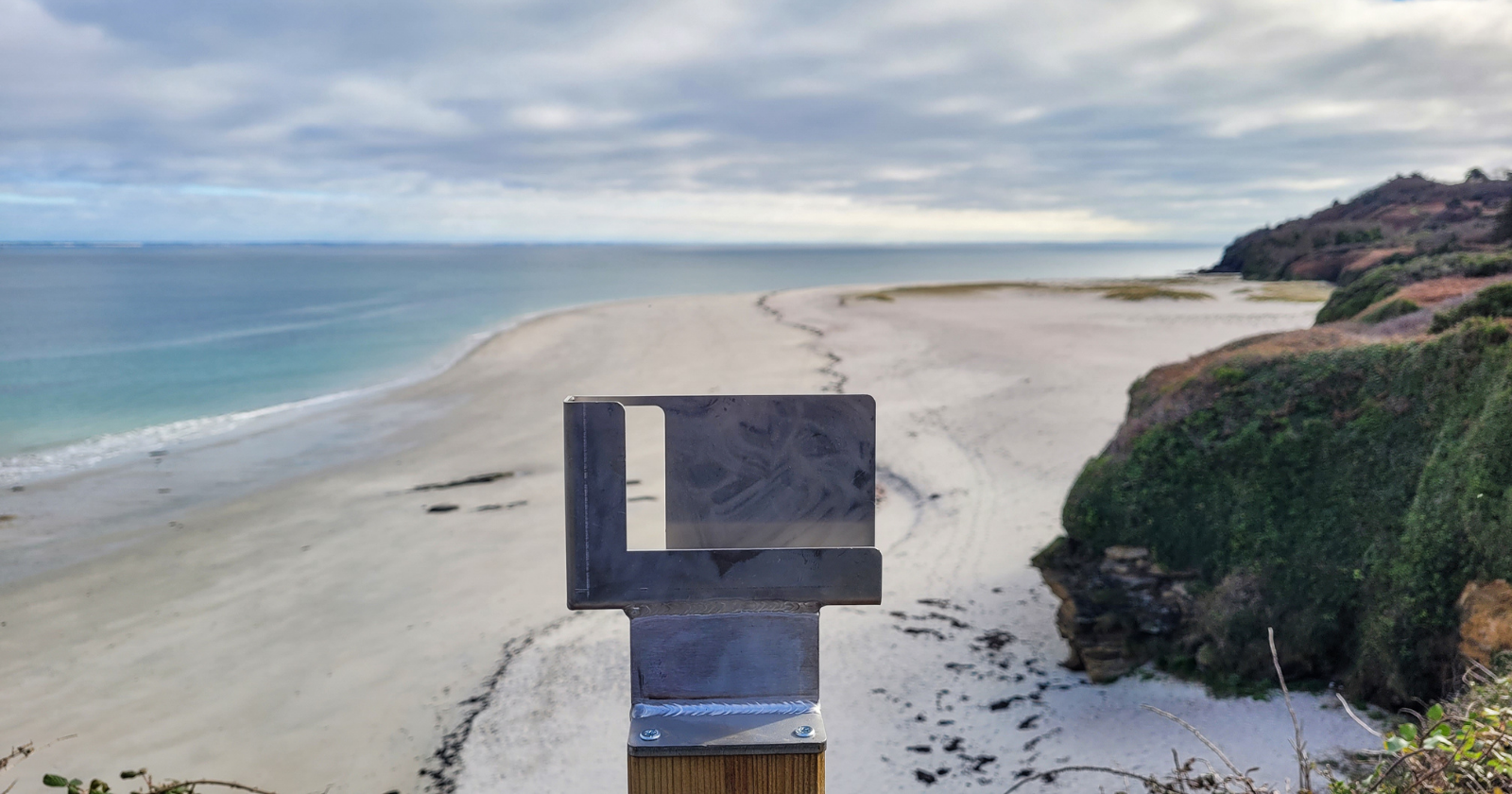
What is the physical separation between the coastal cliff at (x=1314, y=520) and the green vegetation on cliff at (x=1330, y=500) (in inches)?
0.5

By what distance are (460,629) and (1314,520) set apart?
8.52 m

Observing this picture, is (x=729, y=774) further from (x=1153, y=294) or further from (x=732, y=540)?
(x=1153, y=294)

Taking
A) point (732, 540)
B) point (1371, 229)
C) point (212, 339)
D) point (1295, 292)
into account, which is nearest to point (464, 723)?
point (732, 540)

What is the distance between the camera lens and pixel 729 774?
5.22 feet

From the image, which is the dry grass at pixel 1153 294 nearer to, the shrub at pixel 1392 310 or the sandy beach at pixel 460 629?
the sandy beach at pixel 460 629

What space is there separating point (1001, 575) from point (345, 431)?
17.6m

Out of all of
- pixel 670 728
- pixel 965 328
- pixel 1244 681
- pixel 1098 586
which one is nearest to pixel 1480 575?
pixel 1244 681

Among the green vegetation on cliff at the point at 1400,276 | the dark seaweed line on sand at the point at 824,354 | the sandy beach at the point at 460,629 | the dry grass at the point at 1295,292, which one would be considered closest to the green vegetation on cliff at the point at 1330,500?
the sandy beach at the point at 460,629

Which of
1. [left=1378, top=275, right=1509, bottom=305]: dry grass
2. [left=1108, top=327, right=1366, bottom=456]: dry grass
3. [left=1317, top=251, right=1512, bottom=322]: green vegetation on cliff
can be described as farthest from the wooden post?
[left=1317, top=251, right=1512, bottom=322]: green vegetation on cliff

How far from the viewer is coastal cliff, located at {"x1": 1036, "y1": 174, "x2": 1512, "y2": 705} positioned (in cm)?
620

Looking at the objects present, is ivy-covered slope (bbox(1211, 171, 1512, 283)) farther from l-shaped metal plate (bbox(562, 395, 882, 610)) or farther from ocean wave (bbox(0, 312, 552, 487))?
l-shaped metal plate (bbox(562, 395, 882, 610))

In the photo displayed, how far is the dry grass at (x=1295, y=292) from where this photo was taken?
43.0 metres

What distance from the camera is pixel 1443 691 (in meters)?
5.68

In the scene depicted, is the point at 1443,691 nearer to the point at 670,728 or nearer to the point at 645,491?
the point at 670,728
